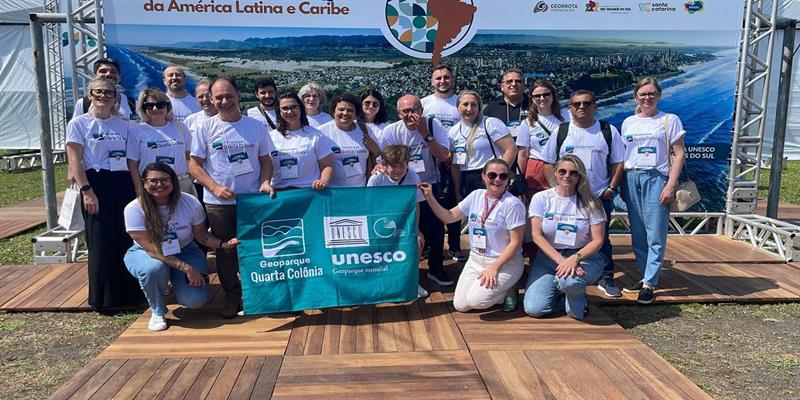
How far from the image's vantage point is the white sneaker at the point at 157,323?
153 inches

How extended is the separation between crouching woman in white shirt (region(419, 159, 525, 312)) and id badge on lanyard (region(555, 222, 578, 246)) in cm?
28

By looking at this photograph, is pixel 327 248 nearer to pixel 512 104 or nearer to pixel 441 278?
pixel 441 278

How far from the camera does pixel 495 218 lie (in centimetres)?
404

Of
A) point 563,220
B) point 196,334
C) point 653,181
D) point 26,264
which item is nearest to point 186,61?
point 26,264

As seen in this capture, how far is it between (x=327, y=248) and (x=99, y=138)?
185cm

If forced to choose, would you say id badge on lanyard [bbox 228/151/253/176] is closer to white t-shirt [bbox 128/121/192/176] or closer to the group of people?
the group of people

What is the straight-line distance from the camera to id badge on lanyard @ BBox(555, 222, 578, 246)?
13.3 feet

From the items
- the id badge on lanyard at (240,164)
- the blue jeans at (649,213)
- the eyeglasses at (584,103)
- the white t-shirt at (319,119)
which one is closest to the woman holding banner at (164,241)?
the id badge on lanyard at (240,164)

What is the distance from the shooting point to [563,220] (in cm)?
408

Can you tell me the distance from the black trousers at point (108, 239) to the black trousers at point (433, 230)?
7.57ft

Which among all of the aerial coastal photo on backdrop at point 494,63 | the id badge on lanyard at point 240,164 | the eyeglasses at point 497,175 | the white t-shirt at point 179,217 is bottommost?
the white t-shirt at point 179,217

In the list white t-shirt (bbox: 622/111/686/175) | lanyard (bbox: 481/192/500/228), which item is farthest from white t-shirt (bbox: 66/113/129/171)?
white t-shirt (bbox: 622/111/686/175)

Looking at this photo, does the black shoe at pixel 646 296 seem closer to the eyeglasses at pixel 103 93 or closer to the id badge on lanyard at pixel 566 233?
the id badge on lanyard at pixel 566 233

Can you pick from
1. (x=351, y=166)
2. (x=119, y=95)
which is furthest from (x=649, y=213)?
(x=119, y=95)
